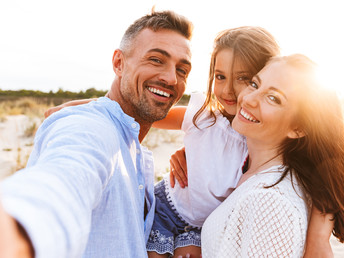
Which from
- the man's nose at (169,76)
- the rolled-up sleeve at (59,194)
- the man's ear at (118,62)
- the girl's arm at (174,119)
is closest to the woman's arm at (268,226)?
the rolled-up sleeve at (59,194)

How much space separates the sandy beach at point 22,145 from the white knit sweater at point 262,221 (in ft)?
14.3

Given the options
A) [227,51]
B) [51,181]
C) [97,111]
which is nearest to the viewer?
Answer: [51,181]

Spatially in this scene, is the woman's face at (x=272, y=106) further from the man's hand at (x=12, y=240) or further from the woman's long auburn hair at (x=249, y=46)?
the man's hand at (x=12, y=240)

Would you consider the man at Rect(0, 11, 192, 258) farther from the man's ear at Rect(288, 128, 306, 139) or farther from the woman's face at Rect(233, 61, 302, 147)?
the man's ear at Rect(288, 128, 306, 139)

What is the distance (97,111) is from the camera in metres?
1.64

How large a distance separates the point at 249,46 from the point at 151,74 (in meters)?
0.85

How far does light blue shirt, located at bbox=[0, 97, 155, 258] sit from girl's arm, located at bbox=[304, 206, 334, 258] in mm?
1007

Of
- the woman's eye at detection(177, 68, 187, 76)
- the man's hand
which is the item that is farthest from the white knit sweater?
the woman's eye at detection(177, 68, 187, 76)

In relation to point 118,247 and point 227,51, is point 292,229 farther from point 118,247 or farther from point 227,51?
point 227,51

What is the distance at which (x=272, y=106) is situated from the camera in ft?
5.58

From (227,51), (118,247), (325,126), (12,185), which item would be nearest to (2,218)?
(12,185)

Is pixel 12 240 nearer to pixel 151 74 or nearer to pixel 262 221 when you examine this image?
pixel 262 221

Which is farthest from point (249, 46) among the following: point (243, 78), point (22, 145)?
point (22, 145)

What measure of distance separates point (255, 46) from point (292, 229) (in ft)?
4.69
